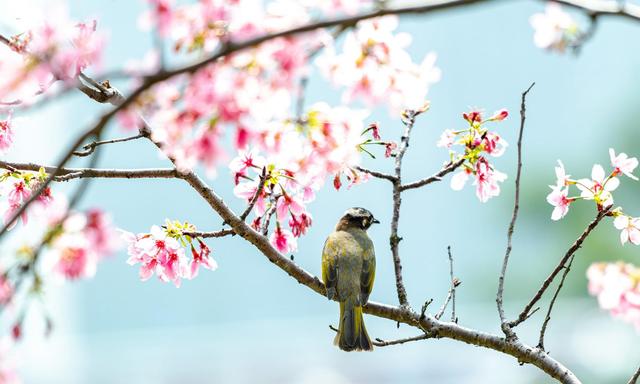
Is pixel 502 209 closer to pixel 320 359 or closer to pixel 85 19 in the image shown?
pixel 320 359

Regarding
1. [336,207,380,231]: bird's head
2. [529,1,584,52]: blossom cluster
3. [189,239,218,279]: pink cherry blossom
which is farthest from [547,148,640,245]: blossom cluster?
[336,207,380,231]: bird's head

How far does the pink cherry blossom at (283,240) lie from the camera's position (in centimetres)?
329

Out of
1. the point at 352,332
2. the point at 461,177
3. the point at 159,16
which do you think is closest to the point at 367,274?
the point at 352,332

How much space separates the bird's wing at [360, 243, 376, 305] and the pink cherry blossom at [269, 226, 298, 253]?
63cm

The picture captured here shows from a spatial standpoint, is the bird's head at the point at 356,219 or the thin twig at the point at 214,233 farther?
the bird's head at the point at 356,219

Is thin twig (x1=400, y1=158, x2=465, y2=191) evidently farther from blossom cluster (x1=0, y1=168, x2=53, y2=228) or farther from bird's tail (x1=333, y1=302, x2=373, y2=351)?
blossom cluster (x1=0, y1=168, x2=53, y2=228)

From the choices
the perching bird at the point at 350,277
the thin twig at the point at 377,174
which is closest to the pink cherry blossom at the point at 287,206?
the thin twig at the point at 377,174

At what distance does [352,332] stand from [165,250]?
1.16m

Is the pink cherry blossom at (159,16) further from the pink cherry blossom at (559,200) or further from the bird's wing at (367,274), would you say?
the bird's wing at (367,274)

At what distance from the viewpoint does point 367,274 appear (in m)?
4.22

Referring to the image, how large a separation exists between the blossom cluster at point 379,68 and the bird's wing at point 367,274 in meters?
1.69

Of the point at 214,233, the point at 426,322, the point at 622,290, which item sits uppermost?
the point at 214,233

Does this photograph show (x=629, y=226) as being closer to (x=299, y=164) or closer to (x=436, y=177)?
(x=436, y=177)

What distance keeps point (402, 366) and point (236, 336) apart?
12.9 feet
